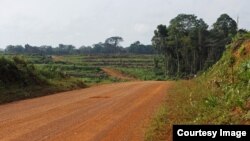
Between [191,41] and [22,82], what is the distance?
138 feet

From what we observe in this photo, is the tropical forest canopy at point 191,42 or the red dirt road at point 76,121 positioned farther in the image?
the tropical forest canopy at point 191,42

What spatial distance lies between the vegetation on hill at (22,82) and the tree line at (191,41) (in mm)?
36770

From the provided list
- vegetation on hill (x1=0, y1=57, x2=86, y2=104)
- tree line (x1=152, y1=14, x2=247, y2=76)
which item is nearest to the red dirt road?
vegetation on hill (x1=0, y1=57, x2=86, y2=104)

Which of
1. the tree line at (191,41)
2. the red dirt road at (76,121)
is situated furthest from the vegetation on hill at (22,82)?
the tree line at (191,41)

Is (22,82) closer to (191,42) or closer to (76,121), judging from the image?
(76,121)

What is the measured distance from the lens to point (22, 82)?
1001 inches

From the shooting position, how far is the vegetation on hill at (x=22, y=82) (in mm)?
22625

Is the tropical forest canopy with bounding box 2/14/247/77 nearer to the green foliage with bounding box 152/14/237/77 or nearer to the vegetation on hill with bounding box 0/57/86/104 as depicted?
the green foliage with bounding box 152/14/237/77

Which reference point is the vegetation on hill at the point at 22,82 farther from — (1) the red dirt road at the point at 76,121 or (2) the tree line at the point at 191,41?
(2) the tree line at the point at 191,41

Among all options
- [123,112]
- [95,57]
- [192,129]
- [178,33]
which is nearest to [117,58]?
[95,57]

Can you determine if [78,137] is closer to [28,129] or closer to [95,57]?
[28,129]

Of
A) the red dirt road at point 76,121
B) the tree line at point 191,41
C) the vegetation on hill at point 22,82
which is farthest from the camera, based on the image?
the tree line at point 191,41

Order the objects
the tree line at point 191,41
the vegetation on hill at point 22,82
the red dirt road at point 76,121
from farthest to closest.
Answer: the tree line at point 191,41 → the vegetation on hill at point 22,82 → the red dirt road at point 76,121

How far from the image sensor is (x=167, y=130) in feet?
38.2
